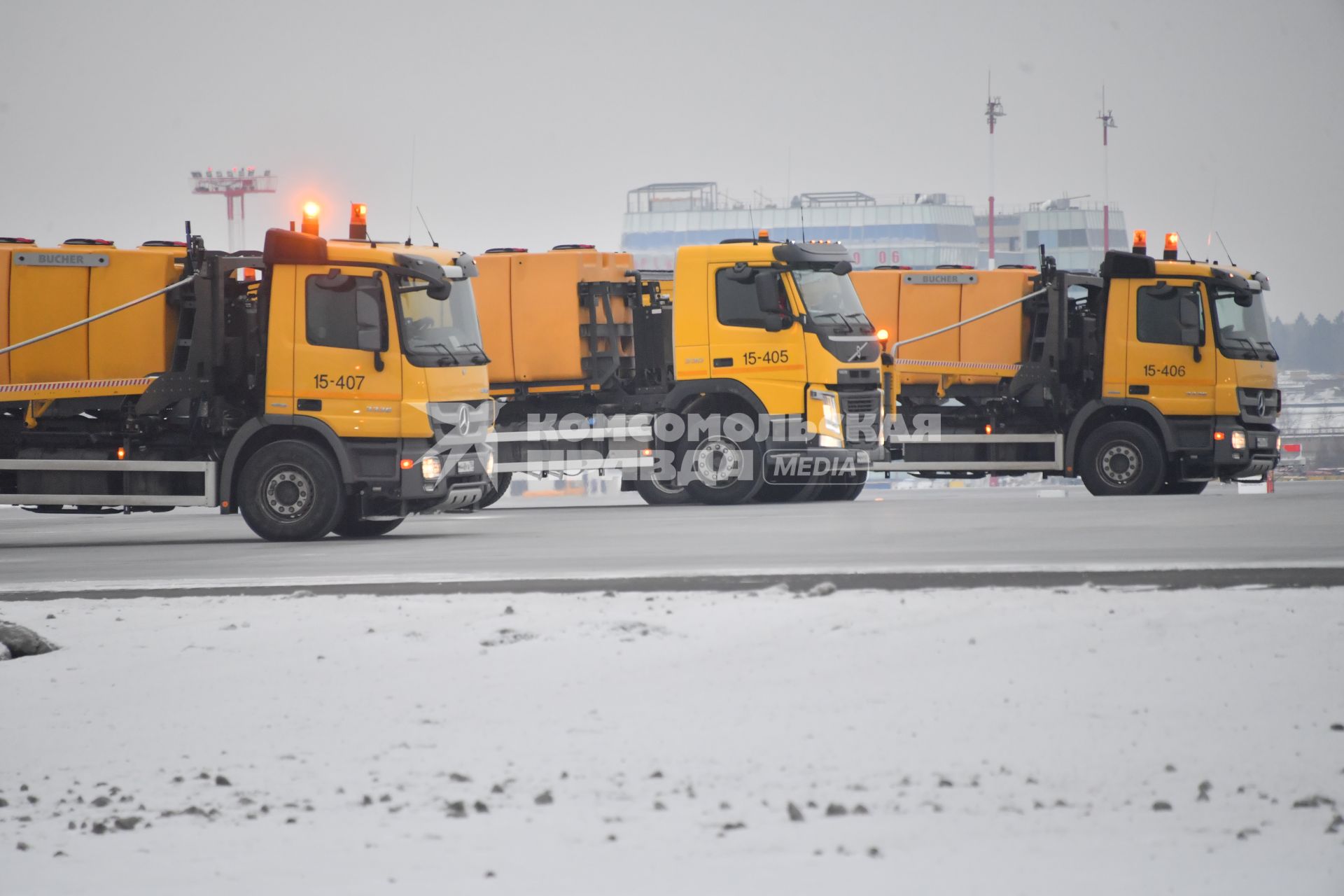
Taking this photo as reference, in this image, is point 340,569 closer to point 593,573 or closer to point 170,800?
point 593,573

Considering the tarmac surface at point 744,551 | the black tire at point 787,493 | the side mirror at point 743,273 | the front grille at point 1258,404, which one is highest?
the side mirror at point 743,273

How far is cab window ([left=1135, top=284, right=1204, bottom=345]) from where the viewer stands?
1991 cm

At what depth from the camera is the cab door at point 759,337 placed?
18.5 meters

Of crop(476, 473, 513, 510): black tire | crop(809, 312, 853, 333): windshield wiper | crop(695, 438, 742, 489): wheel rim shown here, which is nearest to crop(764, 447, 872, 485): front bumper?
crop(695, 438, 742, 489): wheel rim

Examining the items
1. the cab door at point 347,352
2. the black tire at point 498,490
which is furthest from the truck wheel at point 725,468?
the cab door at point 347,352

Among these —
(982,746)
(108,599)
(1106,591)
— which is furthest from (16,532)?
(982,746)

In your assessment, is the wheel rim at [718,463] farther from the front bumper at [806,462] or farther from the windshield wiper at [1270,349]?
the windshield wiper at [1270,349]

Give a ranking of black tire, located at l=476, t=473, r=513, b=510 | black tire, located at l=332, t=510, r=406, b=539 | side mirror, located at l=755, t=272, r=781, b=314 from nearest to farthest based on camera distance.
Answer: black tire, located at l=332, t=510, r=406, b=539, side mirror, located at l=755, t=272, r=781, b=314, black tire, located at l=476, t=473, r=513, b=510

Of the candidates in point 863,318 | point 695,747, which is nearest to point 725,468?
point 863,318

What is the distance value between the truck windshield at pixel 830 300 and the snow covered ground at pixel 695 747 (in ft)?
32.0

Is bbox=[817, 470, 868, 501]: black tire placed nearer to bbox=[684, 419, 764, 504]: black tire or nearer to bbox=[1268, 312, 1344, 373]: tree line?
bbox=[684, 419, 764, 504]: black tire

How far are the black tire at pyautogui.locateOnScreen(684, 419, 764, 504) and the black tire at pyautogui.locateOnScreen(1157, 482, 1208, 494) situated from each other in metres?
6.10

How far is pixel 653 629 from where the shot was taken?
8.35 metres

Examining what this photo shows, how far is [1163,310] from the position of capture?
788 inches
